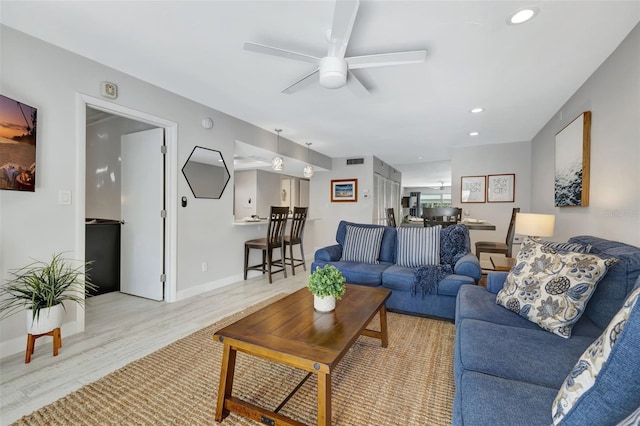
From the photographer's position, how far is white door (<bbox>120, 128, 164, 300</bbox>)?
321cm

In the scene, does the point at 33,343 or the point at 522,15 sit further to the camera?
the point at 33,343

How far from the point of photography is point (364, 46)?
2184 mm

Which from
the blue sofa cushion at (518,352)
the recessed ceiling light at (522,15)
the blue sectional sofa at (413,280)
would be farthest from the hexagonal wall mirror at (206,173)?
the recessed ceiling light at (522,15)

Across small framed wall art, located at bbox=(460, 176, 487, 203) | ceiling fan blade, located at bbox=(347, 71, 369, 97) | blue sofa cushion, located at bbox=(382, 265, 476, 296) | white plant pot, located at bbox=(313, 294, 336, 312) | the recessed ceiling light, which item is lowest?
blue sofa cushion, located at bbox=(382, 265, 476, 296)

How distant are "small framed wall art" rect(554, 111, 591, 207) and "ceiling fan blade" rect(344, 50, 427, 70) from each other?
1835mm

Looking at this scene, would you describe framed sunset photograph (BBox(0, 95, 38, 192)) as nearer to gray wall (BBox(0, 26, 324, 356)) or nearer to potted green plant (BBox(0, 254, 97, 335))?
gray wall (BBox(0, 26, 324, 356))

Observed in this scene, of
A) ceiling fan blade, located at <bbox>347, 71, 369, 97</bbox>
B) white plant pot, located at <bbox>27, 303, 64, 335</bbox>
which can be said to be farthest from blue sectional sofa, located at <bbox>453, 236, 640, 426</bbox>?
white plant pot, located at <bbox>27, 303, 64, 335</bbox>

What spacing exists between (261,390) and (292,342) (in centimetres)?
58

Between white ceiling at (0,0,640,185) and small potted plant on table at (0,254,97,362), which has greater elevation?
white ceiling at (0,0,640,185)

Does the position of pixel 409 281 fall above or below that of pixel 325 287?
below

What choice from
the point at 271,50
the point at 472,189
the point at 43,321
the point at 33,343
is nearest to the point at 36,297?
the point at 43,321

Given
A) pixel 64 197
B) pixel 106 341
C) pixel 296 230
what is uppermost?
pixel 64 197

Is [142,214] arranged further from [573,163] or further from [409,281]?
[573,163]

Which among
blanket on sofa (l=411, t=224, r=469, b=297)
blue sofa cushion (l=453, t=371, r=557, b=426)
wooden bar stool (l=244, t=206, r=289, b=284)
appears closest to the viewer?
blue sofa cushion (l=453, t=371, r=557, b=426)
